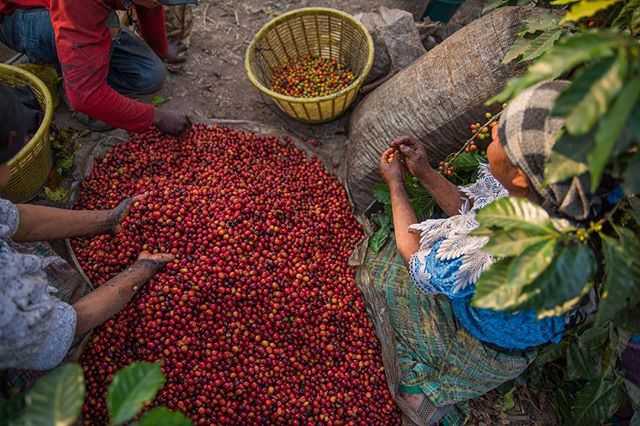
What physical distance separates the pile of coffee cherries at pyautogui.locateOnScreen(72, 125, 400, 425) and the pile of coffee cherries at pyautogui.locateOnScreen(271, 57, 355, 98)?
0.96 metres

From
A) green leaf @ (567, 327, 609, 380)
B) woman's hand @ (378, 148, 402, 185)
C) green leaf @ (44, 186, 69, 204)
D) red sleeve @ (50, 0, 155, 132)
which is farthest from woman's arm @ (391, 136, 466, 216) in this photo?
green leaf @ (44, 186, 69, 204)

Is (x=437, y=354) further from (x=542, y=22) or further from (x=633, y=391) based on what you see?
(x=542, y=22)

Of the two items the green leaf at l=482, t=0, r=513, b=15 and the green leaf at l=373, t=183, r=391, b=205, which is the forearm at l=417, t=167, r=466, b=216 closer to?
the green leaf at l=373, t=183, r=391, b=205

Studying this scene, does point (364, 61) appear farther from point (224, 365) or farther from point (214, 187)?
point (224, 365)

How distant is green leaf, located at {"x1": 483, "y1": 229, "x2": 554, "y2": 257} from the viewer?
1337mm

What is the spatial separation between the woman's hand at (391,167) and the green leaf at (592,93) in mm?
1427

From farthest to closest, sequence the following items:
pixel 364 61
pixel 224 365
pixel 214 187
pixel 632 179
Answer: pixel 364 61
pixel 214 187
pixel 224 365
pixel 632 179

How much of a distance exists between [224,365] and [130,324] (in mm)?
529

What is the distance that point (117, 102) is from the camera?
2.92 metres

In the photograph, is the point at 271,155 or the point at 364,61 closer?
the point at 271,155

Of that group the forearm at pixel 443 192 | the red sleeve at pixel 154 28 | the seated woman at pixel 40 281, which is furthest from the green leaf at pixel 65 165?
the forearm at pixel 443 192

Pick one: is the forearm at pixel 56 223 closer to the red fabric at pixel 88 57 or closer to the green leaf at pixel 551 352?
the red fabric at pixel 88 57

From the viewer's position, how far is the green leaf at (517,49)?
7.62ft

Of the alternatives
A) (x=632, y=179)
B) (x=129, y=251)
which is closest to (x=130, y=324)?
(x=129, y=251)
